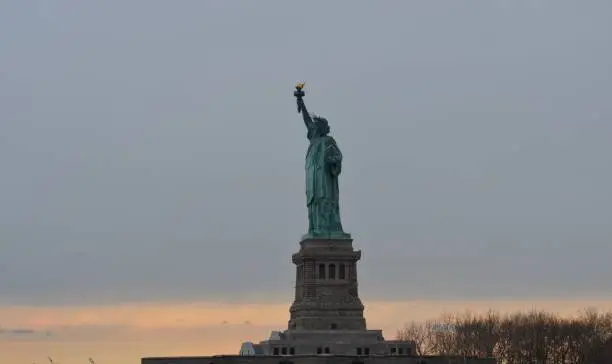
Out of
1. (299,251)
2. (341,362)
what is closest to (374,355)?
(341,362)

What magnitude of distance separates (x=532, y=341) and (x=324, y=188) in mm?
24073

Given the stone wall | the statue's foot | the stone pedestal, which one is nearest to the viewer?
the stone wall

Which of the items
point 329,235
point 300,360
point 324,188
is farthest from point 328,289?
point 324,188

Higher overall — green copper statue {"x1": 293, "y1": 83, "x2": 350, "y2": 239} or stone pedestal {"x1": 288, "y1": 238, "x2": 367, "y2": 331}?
green copper statue {"x1": 293, "y1": 83, "x2": 350, "y2": 239}

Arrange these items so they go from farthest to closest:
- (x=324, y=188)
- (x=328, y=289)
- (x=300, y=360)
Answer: (x=324, y=188) → (x=328, y=289) → (x=300, y=360)

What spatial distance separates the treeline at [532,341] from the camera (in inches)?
4811

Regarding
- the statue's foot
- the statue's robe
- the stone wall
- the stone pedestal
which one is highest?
the statue's robe

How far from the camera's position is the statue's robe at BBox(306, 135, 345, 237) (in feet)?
372

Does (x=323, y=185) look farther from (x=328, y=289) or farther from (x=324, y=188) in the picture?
(x=328, y=289)

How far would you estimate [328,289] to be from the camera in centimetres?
11050

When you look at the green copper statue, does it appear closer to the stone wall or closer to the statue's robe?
the statue's robe

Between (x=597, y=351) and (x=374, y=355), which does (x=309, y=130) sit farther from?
(x=597, y=351)

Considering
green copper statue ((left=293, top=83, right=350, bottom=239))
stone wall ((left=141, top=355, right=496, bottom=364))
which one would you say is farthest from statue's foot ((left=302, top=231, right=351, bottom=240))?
stone wall ((left=141, top=355, right=496, bottom=364))

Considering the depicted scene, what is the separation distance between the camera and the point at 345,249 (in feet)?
367
